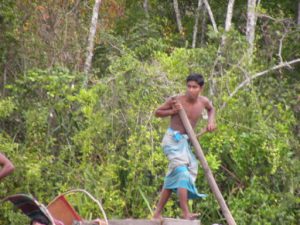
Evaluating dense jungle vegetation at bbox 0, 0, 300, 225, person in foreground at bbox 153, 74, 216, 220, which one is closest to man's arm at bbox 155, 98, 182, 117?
person in foreground at bbox 153, 74, 216, 220

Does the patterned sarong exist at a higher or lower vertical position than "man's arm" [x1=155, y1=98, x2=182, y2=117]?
lower

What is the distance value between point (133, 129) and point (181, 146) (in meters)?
3.28

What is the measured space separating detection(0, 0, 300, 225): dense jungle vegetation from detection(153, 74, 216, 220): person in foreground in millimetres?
2522

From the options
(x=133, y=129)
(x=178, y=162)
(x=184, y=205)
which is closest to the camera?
(x=184, y=205)

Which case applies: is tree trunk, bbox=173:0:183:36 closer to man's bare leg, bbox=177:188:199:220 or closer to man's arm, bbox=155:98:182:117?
man's arm, bbox=155:98:182:117

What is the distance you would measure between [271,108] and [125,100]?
1.85 metres

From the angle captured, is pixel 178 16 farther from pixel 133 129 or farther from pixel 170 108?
pixel 170 108

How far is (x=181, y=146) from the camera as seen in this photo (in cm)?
961

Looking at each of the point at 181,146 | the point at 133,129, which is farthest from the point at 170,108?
the point at 133,129

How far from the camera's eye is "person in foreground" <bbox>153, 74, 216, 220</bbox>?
Answer: 950cm

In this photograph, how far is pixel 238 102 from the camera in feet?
43.3

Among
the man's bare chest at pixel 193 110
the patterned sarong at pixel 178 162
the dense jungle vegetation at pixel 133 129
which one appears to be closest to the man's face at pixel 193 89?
the man's bare chest at pixel 193 110

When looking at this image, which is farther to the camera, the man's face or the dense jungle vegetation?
the dense jungle vegetation

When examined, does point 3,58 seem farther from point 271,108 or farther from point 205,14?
point 205,14
